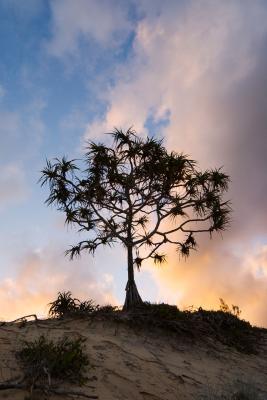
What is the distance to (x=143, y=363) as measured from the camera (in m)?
9.83

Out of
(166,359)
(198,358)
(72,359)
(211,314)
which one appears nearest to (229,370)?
(198,358)

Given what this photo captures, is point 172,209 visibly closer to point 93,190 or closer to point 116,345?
point 93,190

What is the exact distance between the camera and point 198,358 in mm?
11914

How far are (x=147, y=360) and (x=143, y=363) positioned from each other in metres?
0.33

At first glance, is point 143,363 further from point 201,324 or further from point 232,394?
point 201,324

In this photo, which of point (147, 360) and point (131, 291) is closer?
point (147, 360)

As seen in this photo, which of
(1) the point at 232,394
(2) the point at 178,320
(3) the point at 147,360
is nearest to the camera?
(1) the point at 232,394

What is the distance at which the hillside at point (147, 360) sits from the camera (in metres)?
8.05

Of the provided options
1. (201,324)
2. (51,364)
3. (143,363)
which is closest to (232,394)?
(143,363)

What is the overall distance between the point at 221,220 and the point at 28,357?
1091 centimetres

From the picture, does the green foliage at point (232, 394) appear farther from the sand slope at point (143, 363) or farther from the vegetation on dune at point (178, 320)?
the vegetation on dune at point (178, 320)

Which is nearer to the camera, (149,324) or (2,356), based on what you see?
(2,356)

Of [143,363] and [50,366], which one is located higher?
[143,363]

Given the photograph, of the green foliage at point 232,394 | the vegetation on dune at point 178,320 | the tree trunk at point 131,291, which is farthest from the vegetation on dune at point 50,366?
the tree trunk at point 131,291
